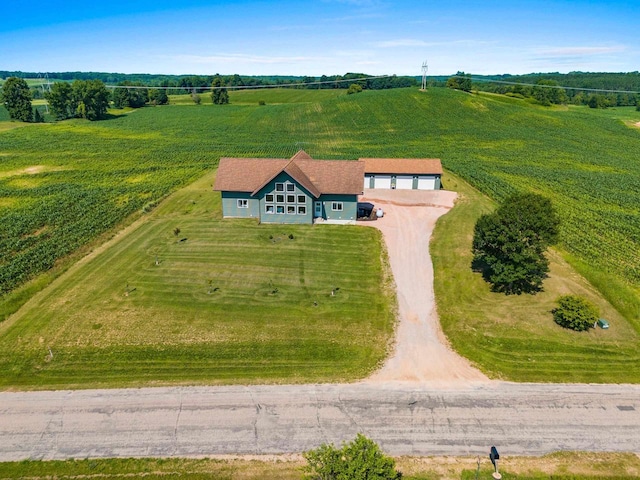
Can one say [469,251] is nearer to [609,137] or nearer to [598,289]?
[598,289]

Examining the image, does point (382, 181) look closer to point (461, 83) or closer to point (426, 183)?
point (426, 183)

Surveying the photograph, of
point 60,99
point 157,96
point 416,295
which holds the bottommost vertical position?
point 416,295

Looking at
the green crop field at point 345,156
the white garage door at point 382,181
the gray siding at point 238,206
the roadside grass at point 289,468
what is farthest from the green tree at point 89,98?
the roadside grass at point 289,468

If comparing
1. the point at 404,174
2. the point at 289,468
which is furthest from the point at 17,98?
the point at 289,468

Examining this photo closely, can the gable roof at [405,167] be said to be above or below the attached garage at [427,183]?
above

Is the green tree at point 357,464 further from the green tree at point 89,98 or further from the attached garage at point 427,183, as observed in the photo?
the green tree at point 89,98

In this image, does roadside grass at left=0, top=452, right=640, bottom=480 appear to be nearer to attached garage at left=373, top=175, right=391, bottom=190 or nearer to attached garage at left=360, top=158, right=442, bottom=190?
attached garage at left=360, top=158, right=442, bottom=190

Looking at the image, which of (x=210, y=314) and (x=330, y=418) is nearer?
(x=330, y=418)
